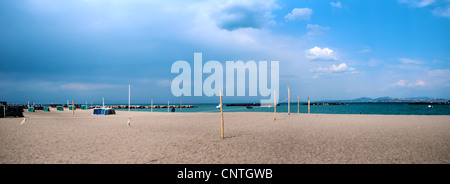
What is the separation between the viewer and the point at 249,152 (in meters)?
9.08

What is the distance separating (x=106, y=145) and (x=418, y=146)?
1217 centimetres
